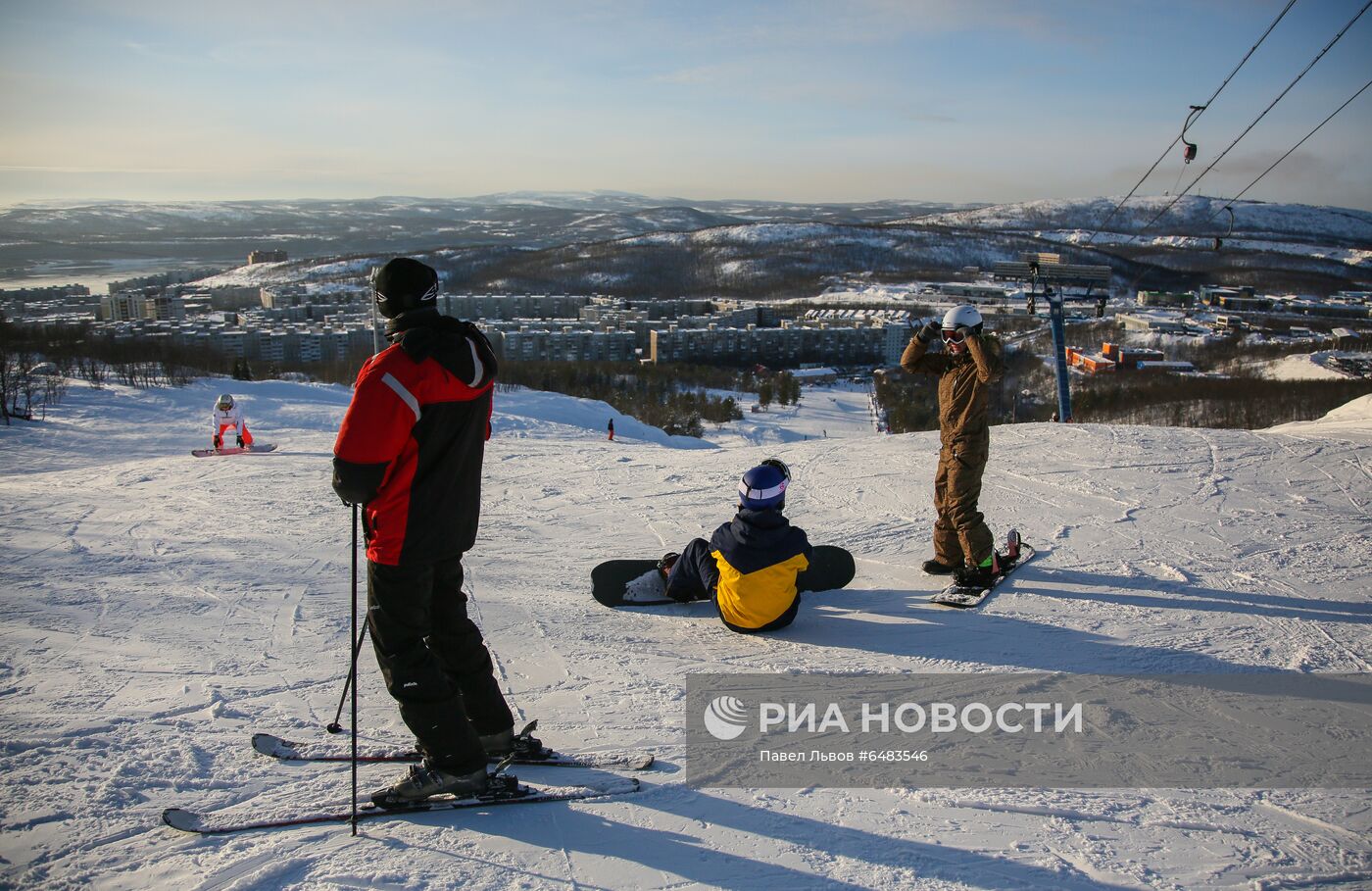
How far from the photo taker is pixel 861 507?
242 inches

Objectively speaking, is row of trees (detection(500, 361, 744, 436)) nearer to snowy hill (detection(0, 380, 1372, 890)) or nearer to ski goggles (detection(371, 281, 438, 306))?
snowy hill (detection(0, 380, 1372, 890))

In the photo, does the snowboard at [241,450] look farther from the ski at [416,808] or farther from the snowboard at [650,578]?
the ski at [416,808]

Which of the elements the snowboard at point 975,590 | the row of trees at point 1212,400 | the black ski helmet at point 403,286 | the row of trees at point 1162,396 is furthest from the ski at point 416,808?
the row of trees at point 1212,400

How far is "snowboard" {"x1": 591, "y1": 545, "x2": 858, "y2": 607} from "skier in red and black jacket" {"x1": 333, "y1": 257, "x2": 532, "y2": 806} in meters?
1.90

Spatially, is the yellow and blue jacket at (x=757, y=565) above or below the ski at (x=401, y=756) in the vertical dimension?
above

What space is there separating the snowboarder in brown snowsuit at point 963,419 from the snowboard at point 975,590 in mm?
60

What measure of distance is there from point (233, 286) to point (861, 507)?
8845cm

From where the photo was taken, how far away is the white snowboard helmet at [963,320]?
13.3ft

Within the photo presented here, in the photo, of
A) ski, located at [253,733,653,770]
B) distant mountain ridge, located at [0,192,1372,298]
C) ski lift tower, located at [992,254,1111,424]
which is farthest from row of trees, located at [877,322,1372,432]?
distant mountain ridge, located at [0,192,1372,298]

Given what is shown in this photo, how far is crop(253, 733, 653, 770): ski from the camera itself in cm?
256

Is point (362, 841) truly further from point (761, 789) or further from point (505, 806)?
point (761, 789)

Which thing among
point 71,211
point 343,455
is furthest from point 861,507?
point 71,211

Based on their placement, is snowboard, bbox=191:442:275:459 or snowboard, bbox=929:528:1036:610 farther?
snowboard, bbox=191:442:275:459

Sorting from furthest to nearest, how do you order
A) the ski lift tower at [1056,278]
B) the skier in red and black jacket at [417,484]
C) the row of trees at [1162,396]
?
the row of trees at [1162,396]
the ski lift tower at [1056,278]
the skier in red and black jacket at [417,484]
